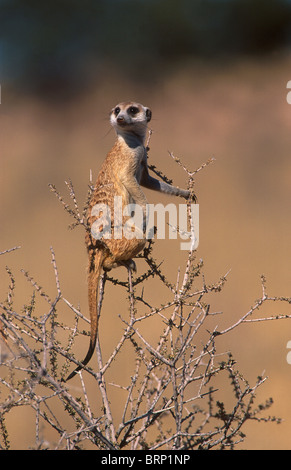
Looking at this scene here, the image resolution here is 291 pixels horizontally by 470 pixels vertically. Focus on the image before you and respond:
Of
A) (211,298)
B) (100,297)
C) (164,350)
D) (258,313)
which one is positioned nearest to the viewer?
(164,350)

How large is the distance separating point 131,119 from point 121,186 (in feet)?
1.89

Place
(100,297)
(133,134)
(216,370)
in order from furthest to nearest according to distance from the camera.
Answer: (133,134) → (100,297) → (216,370)

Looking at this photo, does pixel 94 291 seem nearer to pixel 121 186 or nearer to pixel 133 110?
pixel 121 186

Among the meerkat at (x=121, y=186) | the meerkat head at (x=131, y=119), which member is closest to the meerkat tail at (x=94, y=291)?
the meerkat at (x=121, y=186)

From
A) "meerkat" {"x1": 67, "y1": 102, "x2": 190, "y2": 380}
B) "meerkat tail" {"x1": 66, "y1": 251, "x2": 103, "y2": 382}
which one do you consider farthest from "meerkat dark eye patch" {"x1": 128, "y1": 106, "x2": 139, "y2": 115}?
"meerkat tail" {"x1": 66, "y1": 251, "x2": 103, "y2": 382}

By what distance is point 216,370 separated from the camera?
2.22 meters

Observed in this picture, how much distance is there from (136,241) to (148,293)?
3.64 metres

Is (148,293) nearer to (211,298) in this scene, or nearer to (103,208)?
(211,298)

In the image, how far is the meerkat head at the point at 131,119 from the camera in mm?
3557

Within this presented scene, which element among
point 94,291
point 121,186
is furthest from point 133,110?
point 94,291

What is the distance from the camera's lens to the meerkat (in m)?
2.87

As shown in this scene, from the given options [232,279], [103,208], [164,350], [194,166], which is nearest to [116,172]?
[103,208]

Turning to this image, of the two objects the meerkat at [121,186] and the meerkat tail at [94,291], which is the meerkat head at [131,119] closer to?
the meerkat at [121,186]

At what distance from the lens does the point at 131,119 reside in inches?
141
